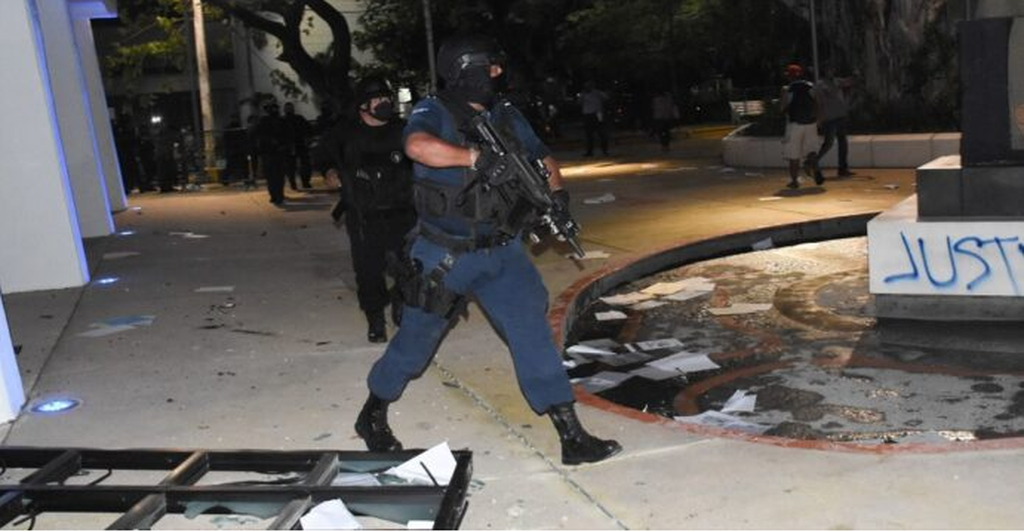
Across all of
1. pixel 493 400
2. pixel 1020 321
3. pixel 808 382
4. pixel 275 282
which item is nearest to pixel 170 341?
pixel 275 282

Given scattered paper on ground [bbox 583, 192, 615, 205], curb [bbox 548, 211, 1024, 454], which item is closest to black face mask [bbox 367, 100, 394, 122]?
curb [bbox 548, 211, 1024, 454]

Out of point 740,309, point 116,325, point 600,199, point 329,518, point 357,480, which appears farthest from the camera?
point 600,199

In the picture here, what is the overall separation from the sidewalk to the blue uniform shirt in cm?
109

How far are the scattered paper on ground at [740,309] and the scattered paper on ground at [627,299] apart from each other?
0.74m

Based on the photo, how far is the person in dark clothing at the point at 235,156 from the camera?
81.1 feet

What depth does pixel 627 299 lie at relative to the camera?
361 inches

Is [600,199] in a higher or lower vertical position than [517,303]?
lower

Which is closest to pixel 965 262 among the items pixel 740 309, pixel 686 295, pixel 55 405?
pixel 740 309

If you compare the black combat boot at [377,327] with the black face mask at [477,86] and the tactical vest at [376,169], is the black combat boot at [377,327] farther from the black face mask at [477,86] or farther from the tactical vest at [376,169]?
the black face mask at [477,86]

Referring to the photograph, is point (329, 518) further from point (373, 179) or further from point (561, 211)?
point (373, 179)

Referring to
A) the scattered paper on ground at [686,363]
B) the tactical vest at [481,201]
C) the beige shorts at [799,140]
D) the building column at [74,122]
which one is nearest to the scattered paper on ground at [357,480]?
the tactical vest at [481,201]

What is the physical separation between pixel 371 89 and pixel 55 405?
265 centimetres

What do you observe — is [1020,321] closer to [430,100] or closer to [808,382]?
[808,382]

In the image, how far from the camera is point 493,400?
18.7 feet
